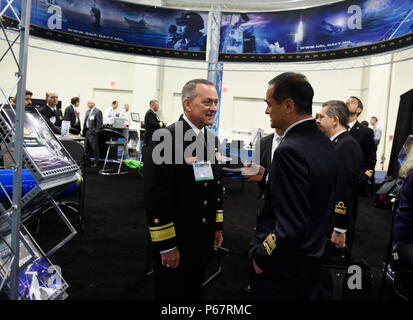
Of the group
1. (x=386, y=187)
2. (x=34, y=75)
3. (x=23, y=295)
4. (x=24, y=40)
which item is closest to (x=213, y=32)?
(x=386, y=187)

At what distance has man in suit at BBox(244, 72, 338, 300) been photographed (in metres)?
1.07

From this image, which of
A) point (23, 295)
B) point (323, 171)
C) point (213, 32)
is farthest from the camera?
point (213, 32)

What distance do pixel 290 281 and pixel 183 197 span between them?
0.63 m

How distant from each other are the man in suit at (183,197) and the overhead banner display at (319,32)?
4703mm

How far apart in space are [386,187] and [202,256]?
238 centimetres

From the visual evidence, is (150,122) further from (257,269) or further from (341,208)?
(257,269)

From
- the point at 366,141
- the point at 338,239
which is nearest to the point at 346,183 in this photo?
the point at 338,239

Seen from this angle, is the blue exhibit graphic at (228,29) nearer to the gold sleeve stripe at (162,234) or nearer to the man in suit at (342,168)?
the man in suit at (342,168)

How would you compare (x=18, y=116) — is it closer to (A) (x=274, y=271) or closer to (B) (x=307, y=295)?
(A) (x=274, y=271)

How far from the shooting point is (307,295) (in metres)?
1.21

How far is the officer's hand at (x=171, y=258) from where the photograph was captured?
4.86 feet

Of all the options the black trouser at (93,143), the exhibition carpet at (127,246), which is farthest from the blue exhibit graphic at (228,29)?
the exhibition carpet at (127,246)

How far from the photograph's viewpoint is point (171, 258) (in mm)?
1487

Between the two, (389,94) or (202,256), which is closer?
(202,256)
